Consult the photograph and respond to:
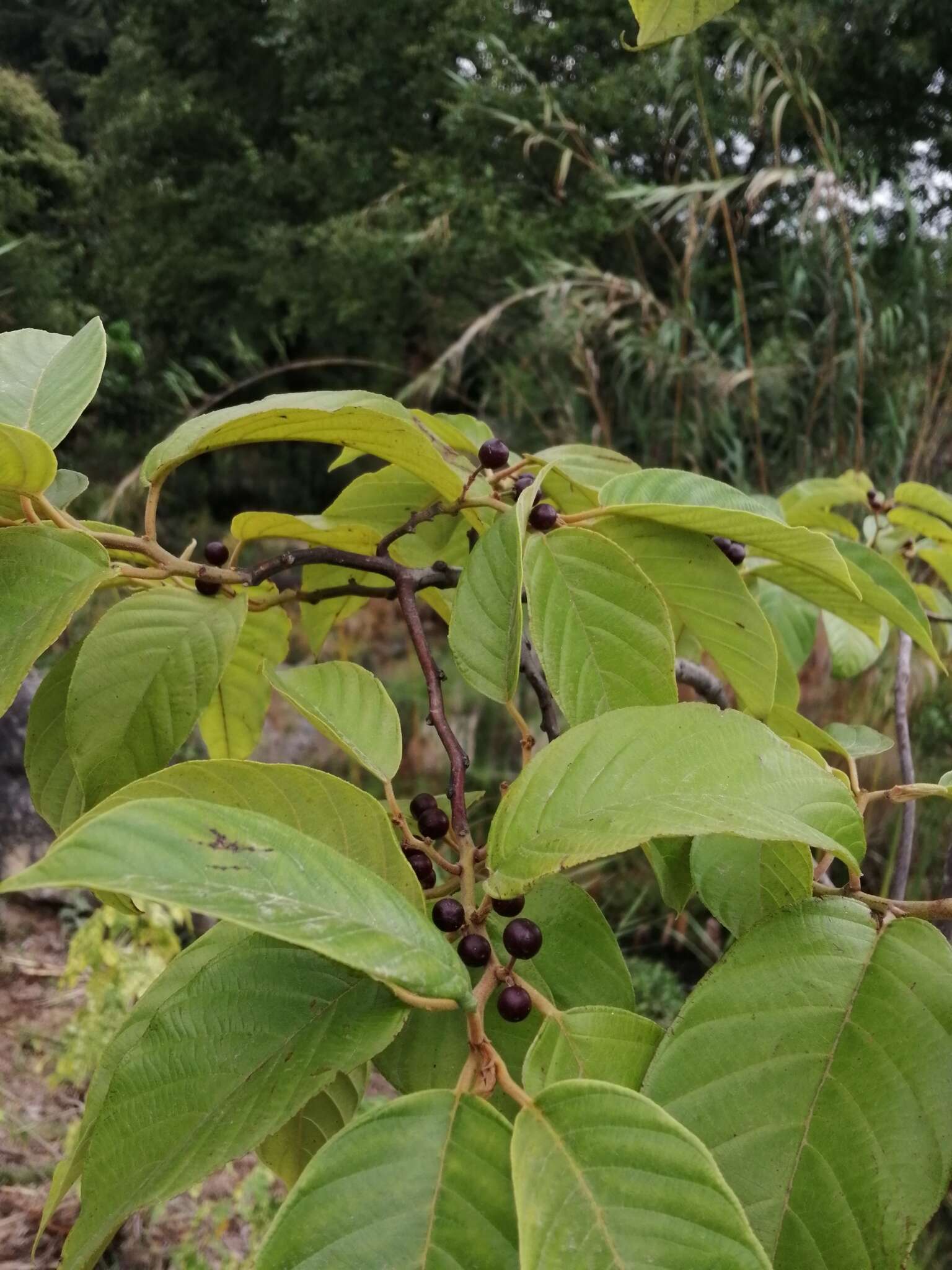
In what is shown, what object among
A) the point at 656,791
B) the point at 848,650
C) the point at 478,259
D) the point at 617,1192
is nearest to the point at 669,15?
the point at 656,791

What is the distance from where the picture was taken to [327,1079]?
252 millimetres

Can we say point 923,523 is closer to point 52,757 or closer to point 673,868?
point 673,868

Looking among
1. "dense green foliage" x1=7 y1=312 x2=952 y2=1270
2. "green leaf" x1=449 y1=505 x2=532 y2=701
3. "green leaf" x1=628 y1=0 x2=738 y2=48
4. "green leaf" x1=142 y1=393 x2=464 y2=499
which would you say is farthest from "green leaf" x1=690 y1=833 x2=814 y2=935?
"green leaf" x1=628 y1=0 x2=738 y2=48

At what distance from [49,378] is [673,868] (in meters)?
0.36

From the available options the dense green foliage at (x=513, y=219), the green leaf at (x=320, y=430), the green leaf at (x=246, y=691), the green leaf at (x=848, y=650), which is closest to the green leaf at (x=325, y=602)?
the green leaf at (x=246, y=691)

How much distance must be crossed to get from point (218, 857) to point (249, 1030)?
3.4 inches

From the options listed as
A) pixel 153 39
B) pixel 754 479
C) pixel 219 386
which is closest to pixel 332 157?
pixel 219 386

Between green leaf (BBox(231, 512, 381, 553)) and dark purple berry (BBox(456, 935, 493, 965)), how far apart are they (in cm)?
26

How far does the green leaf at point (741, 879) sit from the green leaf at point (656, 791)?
0.11ft

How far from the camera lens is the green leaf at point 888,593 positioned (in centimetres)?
44

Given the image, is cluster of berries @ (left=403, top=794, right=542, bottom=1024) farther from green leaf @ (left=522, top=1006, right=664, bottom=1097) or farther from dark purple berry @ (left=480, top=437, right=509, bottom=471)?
dark purple berry @ (left=480, top=437, right=509, bottom=471)

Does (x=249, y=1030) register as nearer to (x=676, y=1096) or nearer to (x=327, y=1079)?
(x=327, y=1079)

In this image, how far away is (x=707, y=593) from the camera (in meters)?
0.43

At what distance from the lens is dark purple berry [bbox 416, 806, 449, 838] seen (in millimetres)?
374
